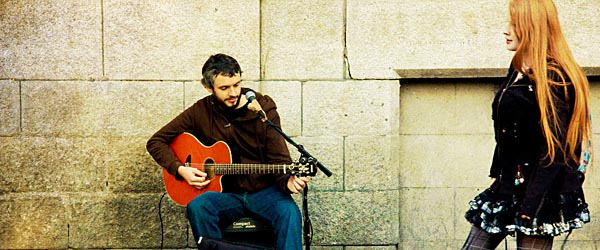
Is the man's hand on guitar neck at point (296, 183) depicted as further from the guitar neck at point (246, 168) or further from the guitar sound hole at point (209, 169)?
the guitar sound hole at point (209, 169)

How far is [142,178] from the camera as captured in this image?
6090mm

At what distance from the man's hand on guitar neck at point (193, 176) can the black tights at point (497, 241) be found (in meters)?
1.63

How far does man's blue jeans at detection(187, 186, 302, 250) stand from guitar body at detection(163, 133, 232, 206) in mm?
123

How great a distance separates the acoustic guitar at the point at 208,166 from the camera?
5.09 metres

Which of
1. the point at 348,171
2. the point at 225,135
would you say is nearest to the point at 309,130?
the point at 348,171

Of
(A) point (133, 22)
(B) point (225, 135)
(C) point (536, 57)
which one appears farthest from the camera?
(A) point (133, 22)

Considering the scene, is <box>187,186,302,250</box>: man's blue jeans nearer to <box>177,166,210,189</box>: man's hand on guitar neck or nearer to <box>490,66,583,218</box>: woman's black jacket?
<box>177,166,210,189</box>: man's hand on guitar neck

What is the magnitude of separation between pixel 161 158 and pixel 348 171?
1399mm

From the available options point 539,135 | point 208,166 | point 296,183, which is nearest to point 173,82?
point 208,166

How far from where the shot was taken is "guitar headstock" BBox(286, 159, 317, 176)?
4923 mm

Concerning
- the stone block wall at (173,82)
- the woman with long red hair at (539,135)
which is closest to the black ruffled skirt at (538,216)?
the woman with long red hair at (539,135)

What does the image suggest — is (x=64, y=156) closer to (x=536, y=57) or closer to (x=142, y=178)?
(x=142, y=178)

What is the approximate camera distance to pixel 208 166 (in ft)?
17.3

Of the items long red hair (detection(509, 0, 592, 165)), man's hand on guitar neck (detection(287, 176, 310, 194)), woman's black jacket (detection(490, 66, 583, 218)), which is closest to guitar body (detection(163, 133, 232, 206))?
man's hand on guitar neck (detection(287, 176, 310, 194))
